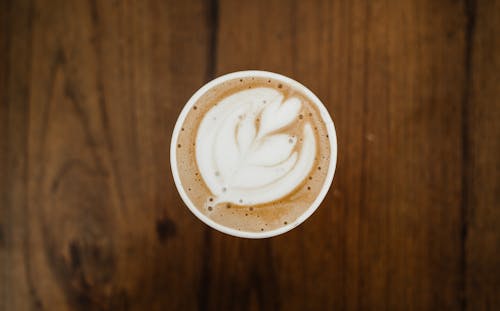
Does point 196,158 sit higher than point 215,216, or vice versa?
point 196,158

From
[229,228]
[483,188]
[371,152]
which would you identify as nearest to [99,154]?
[229,228]

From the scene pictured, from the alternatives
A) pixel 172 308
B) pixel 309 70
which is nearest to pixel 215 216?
pixel 172 308

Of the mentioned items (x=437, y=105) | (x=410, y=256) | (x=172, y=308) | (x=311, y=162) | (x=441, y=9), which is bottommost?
(x=172, y=308)

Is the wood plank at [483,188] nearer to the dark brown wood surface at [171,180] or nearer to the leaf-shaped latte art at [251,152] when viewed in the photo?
the dark brown wood surface at [171,180]

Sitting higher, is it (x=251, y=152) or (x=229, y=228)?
(x=251, y=152)

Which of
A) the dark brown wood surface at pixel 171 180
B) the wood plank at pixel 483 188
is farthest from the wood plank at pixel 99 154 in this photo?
the wood plank at pixel 483 188

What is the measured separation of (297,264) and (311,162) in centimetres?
21

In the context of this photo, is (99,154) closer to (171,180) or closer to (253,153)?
(171,180)

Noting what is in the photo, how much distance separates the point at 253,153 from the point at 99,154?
31cm

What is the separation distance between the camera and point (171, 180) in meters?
0.77

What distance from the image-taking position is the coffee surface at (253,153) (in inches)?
27.9

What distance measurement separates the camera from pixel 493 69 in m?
0.78

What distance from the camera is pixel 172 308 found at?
0.78 m

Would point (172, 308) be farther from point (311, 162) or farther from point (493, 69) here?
point (493, 69)
